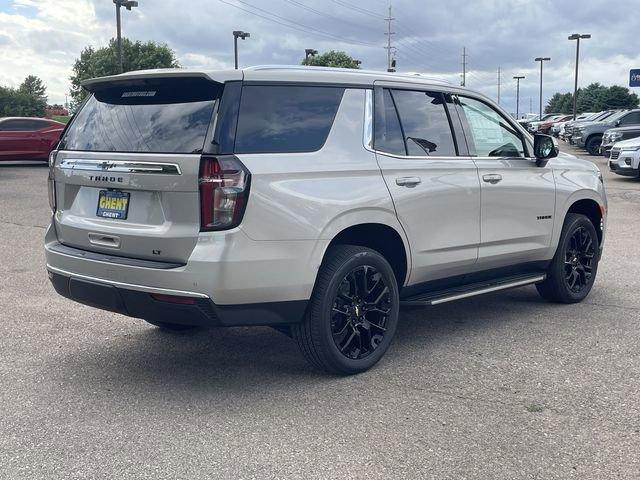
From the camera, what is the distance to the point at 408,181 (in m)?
4.89

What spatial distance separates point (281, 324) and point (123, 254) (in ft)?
3.26

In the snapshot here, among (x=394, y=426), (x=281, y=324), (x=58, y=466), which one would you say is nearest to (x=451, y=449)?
(x=394, y=426)

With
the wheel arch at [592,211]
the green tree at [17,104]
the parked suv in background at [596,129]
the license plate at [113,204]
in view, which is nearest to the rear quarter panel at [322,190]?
the license plate at [113,204]

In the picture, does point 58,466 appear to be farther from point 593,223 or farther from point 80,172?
point 593,223

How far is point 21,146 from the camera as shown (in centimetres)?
2123

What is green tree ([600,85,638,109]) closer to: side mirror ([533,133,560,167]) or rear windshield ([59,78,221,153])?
side mirror ([533,133,560,167])

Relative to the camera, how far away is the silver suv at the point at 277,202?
4023mm

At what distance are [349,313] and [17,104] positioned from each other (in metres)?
51.8

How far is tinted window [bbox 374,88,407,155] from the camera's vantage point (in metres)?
4.83

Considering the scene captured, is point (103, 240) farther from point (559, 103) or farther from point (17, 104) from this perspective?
point (559, 103)

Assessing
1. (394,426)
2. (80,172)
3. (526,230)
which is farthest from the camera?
(526,230)

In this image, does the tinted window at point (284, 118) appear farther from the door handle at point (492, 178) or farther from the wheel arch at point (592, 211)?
the wheel arch at point (592, 211)

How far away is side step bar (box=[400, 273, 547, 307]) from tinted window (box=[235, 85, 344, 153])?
4.46ft

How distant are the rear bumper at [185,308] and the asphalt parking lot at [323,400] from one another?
0.49m
